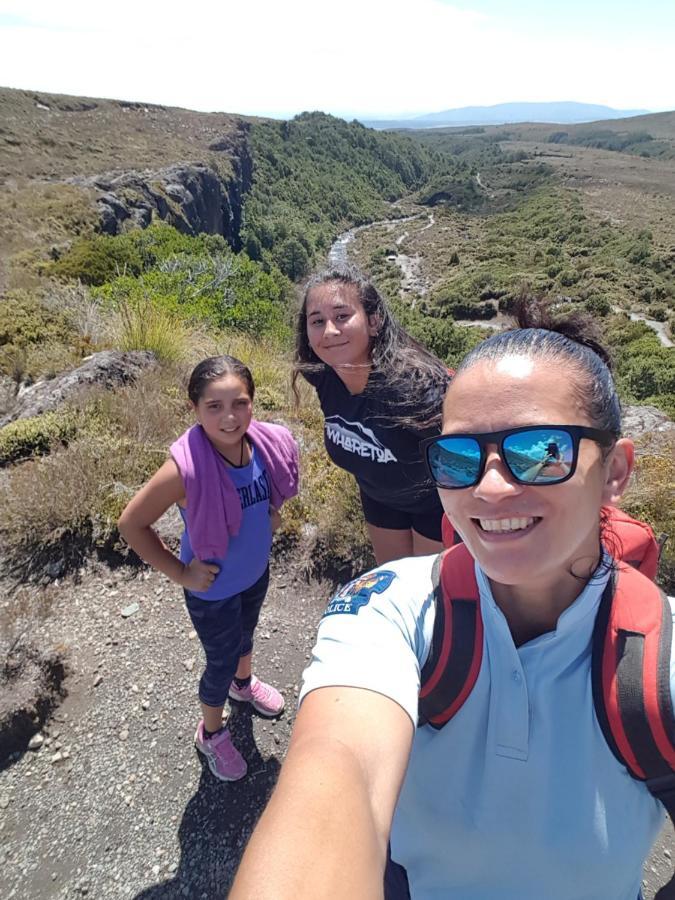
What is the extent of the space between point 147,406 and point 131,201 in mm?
19926

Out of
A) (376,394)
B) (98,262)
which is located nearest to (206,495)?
(376,394)

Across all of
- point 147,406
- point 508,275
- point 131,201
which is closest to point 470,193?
point 508,275

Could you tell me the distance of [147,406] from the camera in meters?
4.57

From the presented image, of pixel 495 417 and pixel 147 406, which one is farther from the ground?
pixel 495 417

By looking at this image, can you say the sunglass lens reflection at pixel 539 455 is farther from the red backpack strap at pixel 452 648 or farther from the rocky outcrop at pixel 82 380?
the rocky outcrop at pixel 82 380

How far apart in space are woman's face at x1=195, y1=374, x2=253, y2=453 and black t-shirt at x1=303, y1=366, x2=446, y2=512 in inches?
18.7

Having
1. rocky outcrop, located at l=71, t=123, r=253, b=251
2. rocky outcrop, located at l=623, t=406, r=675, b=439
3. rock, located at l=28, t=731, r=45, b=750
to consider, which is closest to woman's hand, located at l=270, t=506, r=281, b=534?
rock, located at l=28, t=731, r=45, b=750

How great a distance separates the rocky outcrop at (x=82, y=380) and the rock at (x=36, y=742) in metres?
3.00

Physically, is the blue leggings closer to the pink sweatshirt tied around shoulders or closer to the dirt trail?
the pink sweatshirt tied around shoulders

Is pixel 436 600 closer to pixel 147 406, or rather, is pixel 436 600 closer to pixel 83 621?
pixel 83 621

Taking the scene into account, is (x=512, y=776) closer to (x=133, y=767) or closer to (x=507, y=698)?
(x=507, y=698)

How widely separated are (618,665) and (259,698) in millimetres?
2077

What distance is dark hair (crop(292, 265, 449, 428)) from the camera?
1948 mm

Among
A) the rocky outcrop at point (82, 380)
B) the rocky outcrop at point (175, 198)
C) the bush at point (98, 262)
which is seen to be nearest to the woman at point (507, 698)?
the rocky outcrop at point (82, 380)
